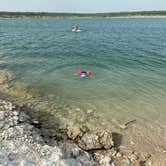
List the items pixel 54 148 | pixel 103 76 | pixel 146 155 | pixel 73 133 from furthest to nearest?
pixel 103 76 < pixel 73 133 < pixel 146 155 < pixel 54 148

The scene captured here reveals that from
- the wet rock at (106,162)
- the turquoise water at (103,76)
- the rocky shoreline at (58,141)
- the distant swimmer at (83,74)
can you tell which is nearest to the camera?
the rocky shoreline at (58,141)

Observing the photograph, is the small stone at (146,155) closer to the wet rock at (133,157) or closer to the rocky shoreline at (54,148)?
the rocky shoreline at (54,148)

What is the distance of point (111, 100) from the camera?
10.6 m

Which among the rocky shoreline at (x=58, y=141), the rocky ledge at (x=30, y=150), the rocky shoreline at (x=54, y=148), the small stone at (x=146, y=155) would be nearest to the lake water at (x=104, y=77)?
the rocky shoreline at (x=58, y=141)

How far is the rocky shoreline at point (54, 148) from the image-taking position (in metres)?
5.73

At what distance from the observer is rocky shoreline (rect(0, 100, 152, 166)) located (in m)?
5.73

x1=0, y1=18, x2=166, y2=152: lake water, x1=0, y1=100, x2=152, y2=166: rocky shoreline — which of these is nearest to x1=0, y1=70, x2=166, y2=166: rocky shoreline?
x1=0, y1=100, x2=152, y2=166: rocky shoreline

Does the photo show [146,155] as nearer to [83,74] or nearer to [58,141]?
[58,141]

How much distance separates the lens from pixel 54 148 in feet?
20.3

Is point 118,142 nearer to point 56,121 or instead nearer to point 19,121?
point 56,121

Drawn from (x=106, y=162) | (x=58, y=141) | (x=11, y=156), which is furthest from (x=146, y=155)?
(x=11, y=156)

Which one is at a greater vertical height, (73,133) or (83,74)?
(73,133)

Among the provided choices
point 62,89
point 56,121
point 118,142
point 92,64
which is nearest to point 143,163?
point 118,142

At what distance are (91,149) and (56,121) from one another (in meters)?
2.25
